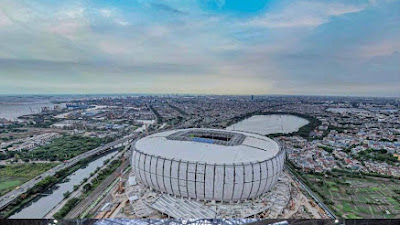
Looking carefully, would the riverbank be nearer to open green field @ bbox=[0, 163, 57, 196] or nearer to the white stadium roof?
open green field @ bbox=[0, 163, 57, 196]

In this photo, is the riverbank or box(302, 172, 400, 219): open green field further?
the riverbank

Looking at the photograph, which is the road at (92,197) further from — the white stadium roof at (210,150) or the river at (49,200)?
the white stadium roof at (210,150)

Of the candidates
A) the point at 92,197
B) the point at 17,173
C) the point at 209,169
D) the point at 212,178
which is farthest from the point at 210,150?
the point at 17,173

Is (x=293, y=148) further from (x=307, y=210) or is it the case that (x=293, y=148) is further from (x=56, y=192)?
(x=56, y=192)

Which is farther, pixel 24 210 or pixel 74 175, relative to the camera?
pixel 74 175

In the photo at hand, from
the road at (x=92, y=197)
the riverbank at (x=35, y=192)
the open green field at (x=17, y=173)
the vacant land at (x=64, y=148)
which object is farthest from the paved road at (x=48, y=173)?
the road at (x=92, y=197)

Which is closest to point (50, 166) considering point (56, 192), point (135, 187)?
point (56, 192)

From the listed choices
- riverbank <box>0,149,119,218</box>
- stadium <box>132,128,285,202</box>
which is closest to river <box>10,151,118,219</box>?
riverbank <box>0,149,119,218</box>
